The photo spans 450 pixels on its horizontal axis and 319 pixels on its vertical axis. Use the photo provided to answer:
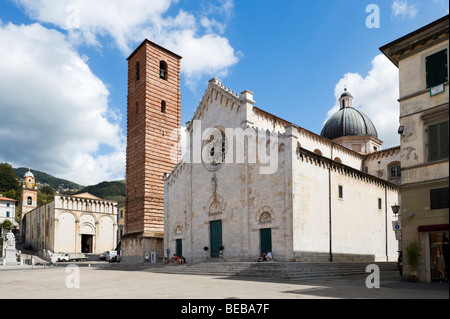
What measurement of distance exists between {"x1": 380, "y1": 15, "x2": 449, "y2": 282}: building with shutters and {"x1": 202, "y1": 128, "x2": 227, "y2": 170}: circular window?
48.7 ft

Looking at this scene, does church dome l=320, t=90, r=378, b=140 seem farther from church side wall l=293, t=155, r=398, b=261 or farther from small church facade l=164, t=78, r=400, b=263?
church side wall l=293, t=155, r=398, b=261

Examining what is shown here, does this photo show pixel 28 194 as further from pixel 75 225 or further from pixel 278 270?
pixel 278 270

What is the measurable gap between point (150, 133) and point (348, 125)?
25.0 metres

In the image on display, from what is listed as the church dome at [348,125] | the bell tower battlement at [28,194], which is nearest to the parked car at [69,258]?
the bell tower battlement at [28,194]

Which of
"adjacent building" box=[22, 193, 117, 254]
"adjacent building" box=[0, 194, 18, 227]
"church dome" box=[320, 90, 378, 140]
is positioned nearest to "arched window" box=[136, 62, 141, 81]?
"church dome" box=[320, 90, 378, 140]

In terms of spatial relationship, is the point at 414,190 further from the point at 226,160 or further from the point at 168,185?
the point at 168,185

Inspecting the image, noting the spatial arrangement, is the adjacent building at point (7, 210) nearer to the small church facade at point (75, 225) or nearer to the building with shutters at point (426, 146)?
the small church facade at point (75, 225)

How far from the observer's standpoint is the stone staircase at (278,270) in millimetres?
20047

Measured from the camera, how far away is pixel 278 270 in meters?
20.2

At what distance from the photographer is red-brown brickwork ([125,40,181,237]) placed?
38.7 m

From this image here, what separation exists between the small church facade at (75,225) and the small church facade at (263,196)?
30177 mm

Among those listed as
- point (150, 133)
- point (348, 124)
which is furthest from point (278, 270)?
point (348, 124)

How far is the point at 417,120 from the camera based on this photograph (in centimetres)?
1784
